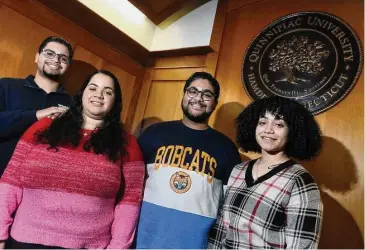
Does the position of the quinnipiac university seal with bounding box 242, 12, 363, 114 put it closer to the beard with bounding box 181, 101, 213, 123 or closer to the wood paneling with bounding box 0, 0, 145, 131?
the beard with bounding box 181, 101, 213, 123

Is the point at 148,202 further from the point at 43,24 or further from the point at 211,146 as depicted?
the point at 43,24

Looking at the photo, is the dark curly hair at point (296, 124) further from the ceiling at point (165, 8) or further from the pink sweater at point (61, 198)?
the ceiling at point (165, 8)

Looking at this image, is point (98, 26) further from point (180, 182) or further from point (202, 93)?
point (180, 182)

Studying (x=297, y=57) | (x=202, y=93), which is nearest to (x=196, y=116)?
(x=202, y=93)

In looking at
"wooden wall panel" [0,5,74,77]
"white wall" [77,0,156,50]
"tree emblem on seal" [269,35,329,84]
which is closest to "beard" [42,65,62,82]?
"wooden wall panel" [0,5,74,77]

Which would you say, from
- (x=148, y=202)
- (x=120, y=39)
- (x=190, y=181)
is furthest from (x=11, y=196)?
(x=120, y=39)

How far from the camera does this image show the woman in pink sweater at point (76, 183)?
90 centimetres

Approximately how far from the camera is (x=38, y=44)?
1.66 m

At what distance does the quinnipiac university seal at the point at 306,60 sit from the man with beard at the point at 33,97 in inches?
43.1

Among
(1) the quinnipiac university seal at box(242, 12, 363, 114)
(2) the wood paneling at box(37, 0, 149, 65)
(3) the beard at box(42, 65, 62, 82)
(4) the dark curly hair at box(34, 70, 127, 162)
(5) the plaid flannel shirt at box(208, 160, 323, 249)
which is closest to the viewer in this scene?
(5) the plaid flannel shirt at box(208, 160, 323, 249)

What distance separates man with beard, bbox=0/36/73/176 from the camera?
1132 mm

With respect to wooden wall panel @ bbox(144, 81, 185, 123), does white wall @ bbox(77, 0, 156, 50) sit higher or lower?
higher

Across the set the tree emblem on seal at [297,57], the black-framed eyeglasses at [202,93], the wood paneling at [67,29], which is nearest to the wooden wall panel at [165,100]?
the wood paneling at [67,29]

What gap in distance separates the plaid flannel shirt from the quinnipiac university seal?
0.79 metres
